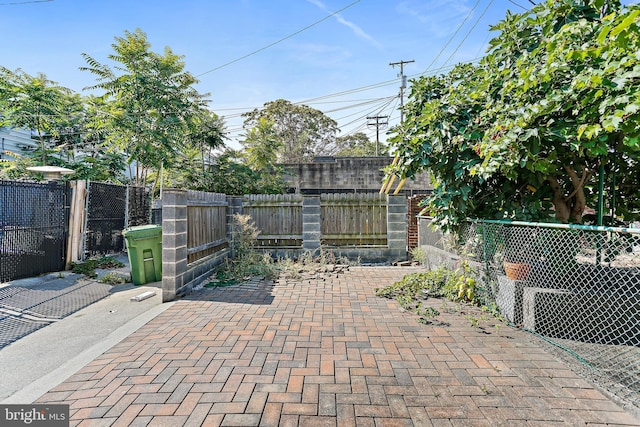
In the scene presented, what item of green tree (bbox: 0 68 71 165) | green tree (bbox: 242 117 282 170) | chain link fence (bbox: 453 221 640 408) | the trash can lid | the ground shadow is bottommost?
the ground shadow

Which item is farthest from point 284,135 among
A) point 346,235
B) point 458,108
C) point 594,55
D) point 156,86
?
point 594,55

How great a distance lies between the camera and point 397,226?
7.82 metres

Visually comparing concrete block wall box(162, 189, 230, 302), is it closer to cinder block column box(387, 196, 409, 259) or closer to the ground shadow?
the ground shadow

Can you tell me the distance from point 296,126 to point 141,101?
20639mm

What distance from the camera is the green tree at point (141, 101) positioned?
8.23 metres

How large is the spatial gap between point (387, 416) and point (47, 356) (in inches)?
125

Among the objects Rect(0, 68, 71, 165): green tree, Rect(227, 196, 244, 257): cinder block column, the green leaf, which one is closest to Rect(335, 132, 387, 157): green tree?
Rect(0, 68, 71, 165): green tree

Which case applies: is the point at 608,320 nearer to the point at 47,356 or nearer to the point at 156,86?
the point at 47,356

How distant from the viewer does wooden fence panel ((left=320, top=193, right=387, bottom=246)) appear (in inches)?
313

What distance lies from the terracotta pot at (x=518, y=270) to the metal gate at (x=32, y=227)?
777cm

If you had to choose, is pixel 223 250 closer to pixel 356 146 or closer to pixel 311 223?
pixel 311 223

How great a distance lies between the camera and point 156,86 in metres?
8.49

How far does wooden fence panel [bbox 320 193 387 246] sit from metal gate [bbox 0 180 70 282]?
5568 mm

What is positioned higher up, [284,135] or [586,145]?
[284,135]
